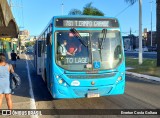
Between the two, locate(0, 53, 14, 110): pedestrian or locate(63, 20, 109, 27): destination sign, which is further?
locate(63, 20, 109, 27): destination sign

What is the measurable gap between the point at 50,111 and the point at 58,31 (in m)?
2.62

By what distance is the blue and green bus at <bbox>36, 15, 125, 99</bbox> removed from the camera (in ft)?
34.8

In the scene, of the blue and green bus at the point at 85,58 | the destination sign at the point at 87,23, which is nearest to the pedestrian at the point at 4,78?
the blue and green bus at the point at 85,58

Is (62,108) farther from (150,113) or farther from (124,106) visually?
(150,113)

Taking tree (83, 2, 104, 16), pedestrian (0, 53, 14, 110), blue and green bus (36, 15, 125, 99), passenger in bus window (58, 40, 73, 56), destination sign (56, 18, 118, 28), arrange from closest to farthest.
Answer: pedestrian (0, 53, 14, 110), blue and green bus (36, 15, 125, 99), passenger in bus window (58, 40, 73, 56), destination sign (56, 18, 118, 28), tree (83, 2, 104, 16)

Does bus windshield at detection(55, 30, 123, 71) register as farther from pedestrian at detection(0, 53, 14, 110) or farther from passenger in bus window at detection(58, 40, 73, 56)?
pedestrian at detection(0, 53, 14, 110)

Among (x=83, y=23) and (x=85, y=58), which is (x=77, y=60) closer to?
(x=85, y=58)

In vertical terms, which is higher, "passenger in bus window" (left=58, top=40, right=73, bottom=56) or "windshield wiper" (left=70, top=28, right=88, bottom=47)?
"windshield wiper" (left=70, top=28, right=88, bottom=47)

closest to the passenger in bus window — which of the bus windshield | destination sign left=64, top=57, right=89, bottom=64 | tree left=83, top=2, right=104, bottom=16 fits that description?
the bus windshield

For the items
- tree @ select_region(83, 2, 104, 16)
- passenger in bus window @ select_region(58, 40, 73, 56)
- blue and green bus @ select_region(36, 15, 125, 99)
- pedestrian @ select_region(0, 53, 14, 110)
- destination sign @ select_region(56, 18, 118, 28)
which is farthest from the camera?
tree @ select_region(83, 2, 104, 16)

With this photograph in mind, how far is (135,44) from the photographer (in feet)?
380

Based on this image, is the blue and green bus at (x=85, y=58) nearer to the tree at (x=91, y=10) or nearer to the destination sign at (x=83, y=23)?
the destination sign at (x=83, y=23)

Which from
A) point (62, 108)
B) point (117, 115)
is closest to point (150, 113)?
point (117, 115)

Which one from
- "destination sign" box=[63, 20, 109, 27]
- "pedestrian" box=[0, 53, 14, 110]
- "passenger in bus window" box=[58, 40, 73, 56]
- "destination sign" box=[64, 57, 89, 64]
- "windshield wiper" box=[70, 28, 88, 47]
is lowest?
"pedestrian" box=[0, 53, 14, 110]
